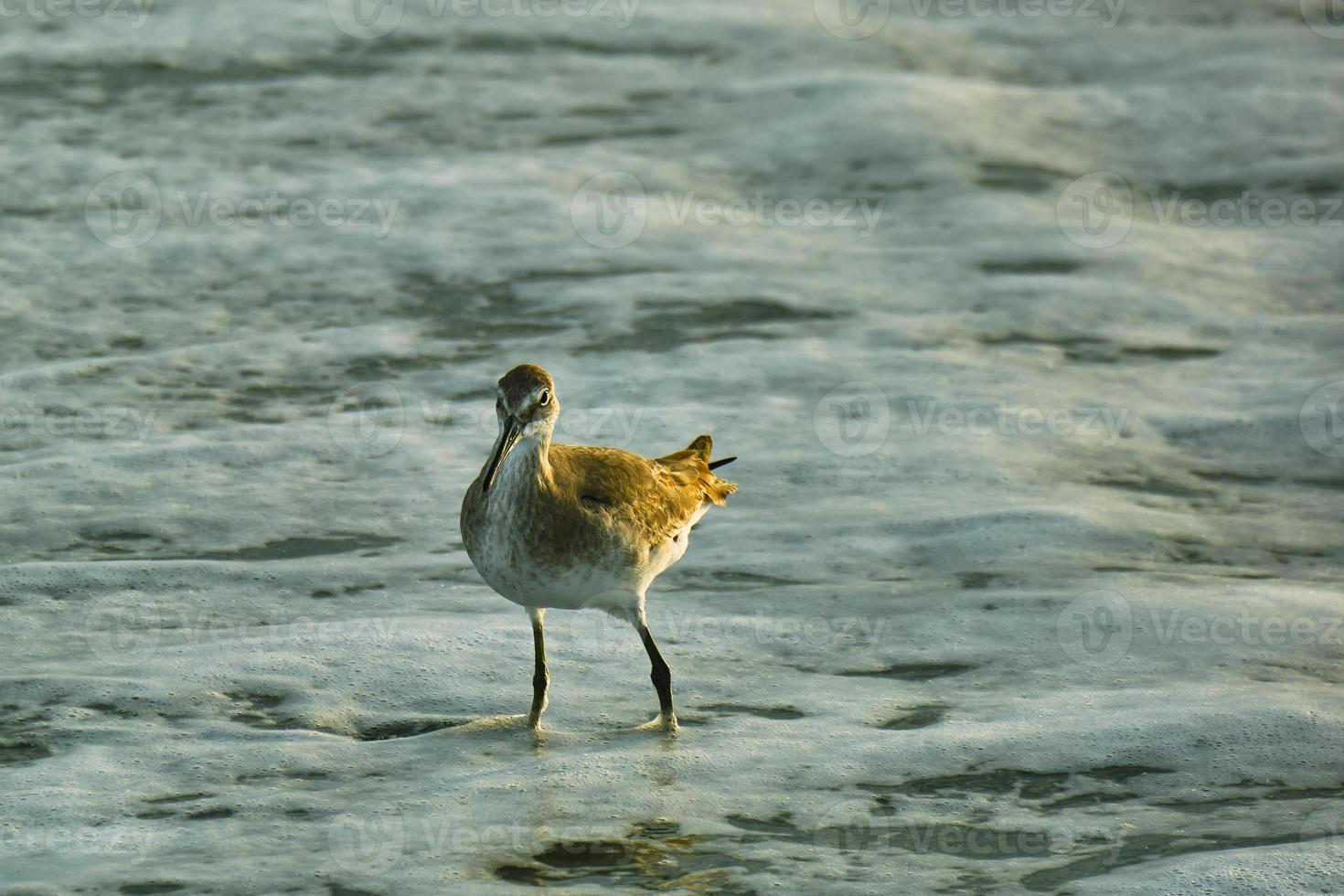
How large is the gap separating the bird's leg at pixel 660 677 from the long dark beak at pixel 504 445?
2.91 feet

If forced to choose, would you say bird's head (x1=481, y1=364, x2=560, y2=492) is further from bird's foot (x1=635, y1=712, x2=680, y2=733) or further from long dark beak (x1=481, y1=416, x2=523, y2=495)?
bird's foot (x1=635, y1=712, x2=680, y2=733)

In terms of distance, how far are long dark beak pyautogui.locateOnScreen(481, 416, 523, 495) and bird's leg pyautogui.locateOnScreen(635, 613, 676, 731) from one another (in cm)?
89

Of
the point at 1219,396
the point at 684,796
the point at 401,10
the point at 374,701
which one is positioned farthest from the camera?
the point at 401,10

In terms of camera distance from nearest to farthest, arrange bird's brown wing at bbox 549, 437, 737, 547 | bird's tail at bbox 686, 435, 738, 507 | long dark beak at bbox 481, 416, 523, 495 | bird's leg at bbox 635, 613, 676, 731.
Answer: long dark beak at bbox 481, 416, 523, 495 < bird's brown wing at bbox 549, 437, 737, 547 < bird's leg at bbox 635, 613, 676, 731 < bird's tail at bbox 686, 435, 738, 507

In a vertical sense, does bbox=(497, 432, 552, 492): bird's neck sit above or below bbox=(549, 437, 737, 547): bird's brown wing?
above

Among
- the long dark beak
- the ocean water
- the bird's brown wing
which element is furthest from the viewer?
the bird's brown wing

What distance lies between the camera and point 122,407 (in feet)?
29.4

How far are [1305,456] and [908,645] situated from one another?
3208 millimetres

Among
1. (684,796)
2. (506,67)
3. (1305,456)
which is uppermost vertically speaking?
(506,67)

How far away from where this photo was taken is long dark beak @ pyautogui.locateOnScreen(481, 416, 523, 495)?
5266 millimetres

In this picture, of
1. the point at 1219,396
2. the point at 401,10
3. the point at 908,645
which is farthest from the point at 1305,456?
the point at 401,10

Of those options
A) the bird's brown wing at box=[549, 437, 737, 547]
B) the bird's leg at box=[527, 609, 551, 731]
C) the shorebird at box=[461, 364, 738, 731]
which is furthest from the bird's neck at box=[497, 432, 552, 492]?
the bird's leg at box=[527, 609, 551, 731]

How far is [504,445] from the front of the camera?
527cm

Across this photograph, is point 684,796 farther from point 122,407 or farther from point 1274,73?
point 1274,73
